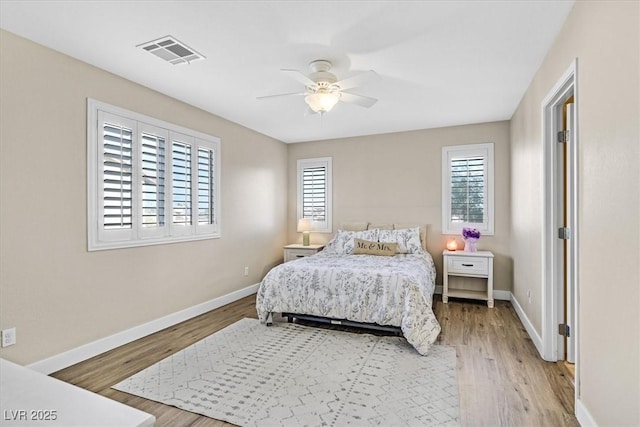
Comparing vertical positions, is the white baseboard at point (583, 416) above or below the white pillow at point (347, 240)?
below

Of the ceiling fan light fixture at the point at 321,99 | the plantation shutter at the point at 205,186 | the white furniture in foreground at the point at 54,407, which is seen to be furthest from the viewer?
the plantation shutter at the point at 205,186

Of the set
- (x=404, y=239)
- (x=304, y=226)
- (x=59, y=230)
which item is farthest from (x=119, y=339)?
(x=404, y=239)

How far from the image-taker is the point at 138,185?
3420mm

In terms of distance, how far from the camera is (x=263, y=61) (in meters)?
2.93

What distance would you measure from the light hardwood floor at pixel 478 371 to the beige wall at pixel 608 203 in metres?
0.33

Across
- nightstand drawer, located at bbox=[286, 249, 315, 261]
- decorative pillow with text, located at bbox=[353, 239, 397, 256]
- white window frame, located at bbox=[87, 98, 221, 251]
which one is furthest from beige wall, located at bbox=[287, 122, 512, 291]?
white window frame, located at bbox=[87, 98, 221, 251]

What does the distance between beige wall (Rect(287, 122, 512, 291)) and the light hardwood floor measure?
4.41 ft

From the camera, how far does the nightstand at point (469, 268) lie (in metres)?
4.46

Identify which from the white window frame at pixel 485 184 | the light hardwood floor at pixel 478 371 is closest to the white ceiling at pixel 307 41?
the white window frame at pixel 485 184

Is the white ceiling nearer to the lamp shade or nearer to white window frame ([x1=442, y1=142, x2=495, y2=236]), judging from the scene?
white window frame ([x1=442, y1=142, x2=495, y2=236])

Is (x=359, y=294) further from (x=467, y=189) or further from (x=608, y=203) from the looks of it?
(x=467, y=189)

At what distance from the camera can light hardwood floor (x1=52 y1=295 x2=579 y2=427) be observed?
2.09 meters

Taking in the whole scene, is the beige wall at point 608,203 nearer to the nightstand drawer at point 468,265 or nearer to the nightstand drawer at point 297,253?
the nightstand drawer at point 468,265

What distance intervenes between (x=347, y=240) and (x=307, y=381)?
2.73 meters
